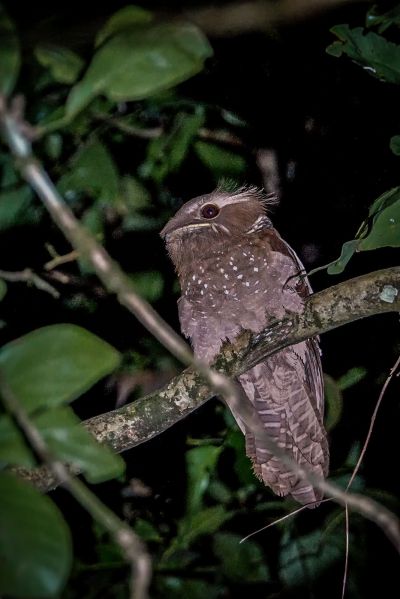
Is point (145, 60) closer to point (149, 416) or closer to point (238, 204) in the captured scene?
point (149, 416)

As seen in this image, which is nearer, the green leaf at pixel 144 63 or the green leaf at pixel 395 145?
the green leaf at pixel 144 63

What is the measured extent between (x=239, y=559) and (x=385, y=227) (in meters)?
1.55

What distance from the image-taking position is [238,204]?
212 centimetres

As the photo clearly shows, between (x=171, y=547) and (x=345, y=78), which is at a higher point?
(x=345, y=78)

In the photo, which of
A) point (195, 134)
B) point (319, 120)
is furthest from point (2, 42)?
point (319, 120)

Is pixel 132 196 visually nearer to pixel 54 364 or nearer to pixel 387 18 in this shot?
pixel 387 18

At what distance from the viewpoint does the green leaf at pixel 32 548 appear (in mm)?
564

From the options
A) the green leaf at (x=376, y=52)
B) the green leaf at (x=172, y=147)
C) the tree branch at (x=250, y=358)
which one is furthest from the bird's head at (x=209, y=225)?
the green leaf at (x=376, y=52)

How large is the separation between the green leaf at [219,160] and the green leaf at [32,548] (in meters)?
2.05

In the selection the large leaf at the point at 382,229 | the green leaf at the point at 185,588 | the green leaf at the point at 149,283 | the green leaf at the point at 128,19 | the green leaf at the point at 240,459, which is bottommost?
the green leaf at the point at 185,588

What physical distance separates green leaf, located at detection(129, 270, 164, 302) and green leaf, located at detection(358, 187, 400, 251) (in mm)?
1303

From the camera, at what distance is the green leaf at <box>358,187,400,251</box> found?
1.24m

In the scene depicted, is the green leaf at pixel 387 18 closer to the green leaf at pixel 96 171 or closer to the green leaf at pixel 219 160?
the green leaf at pixel 96 171

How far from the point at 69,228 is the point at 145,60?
0.64 ft
